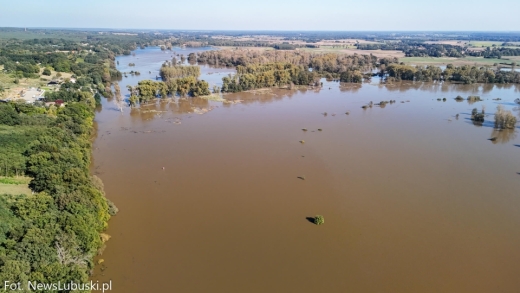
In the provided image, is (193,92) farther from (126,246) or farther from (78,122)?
(126,246)

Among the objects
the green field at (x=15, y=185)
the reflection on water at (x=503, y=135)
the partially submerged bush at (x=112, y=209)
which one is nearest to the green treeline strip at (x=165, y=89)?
the green field at (x=15, y=185)

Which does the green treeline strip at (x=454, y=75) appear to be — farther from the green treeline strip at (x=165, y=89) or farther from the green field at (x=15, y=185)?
the green field at (x=15, y=185)

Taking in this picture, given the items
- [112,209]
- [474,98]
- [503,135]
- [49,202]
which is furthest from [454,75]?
[49,202]

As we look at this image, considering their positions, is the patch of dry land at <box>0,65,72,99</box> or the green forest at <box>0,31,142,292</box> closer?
the green forest at <box>0,31,142,292</box>

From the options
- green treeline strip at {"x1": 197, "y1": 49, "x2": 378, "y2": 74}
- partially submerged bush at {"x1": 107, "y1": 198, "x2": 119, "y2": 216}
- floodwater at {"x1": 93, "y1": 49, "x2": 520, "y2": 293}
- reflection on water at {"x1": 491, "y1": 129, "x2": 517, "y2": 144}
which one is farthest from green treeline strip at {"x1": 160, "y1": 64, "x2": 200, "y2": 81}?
reflection on water at {"x1": 491, "y1": 129, "x2": 517, "y2": 144}

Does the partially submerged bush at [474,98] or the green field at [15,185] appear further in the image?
the partially submerged bush at [474,98]

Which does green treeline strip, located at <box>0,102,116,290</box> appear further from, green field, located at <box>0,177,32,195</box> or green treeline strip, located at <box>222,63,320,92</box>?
green treeline strip, located at <box>222,63,320,92</box>
